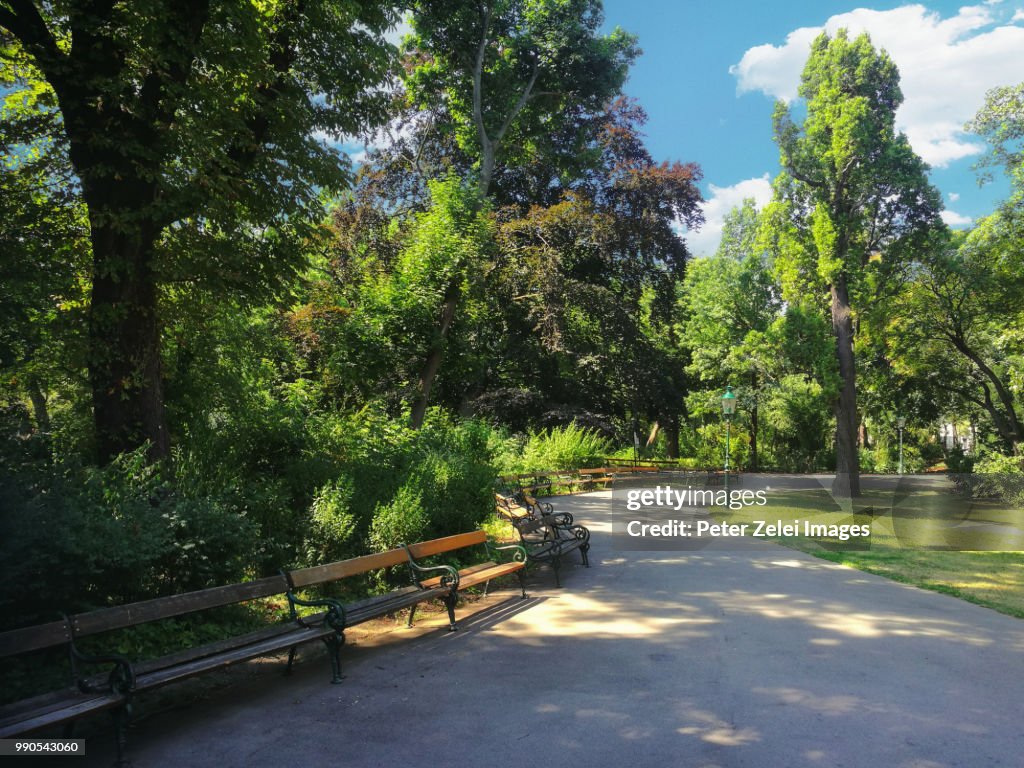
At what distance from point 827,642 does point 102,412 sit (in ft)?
24.5

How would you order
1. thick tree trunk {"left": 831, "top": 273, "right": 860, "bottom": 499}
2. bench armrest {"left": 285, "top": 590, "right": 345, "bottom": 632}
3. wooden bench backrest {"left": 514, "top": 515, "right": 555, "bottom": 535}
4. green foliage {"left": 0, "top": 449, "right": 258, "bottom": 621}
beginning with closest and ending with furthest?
green foliage {"left": 0, "top": 449, "right": 258, "bottom": 621} → bench armrest {"left": 285, "top": 590, "right": 345, "bottom": 632} → wooden bench backrest {"left": 514, "top": 515, "right": 555, "bottom": 535} → thick tree trunk {"left": 831, "top": 273, "right": 860, "bottom": 499}

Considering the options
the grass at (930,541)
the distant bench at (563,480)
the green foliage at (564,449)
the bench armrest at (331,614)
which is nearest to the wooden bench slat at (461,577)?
the bench armrest at (331,614)

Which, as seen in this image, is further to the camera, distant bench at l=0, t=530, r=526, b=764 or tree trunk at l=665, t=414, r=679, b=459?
tree trunk at l=665, t=414, r=679, b=459

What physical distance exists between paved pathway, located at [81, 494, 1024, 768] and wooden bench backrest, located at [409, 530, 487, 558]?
0.85 m

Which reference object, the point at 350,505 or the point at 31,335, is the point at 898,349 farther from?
the point at 31,335

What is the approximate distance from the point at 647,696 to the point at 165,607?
329cm

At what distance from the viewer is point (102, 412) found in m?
6.96

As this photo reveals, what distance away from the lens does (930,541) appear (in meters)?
14.1

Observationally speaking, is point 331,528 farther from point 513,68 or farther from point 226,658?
point 513,68

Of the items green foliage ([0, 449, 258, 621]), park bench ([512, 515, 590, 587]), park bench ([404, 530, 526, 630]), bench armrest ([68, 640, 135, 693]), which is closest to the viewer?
bench armrest ([68, 640, 135, 693])

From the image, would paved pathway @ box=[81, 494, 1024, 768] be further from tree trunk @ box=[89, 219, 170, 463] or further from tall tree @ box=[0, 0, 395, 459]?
tall tree @ box=[0, 0, 395, 459]

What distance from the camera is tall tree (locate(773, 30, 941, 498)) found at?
2036 cm

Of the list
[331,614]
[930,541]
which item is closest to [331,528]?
[331,614]

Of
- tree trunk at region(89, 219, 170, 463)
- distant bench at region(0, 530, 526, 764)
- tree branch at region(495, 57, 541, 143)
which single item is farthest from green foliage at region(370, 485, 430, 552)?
tree branch at region(495, 57, 541, 143)
